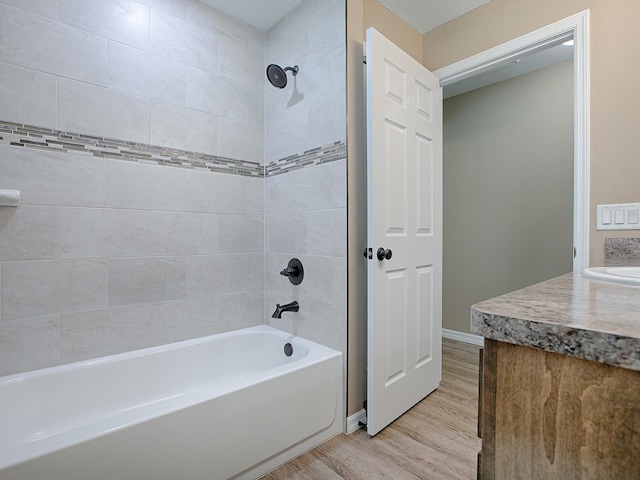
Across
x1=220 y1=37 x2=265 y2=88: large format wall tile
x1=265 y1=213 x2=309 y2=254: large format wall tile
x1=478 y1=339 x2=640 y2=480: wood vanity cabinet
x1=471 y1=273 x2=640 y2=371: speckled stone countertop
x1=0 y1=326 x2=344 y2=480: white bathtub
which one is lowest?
x1=0 y1=326 x2=344 y2=480: white bathtub

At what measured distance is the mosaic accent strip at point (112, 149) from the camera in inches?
61.2

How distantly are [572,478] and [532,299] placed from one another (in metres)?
0.30

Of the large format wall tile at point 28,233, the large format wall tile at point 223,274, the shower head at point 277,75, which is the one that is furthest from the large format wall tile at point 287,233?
the large format wall tile at point 28,233

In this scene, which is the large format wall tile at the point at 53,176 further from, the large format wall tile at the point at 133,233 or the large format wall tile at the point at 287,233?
the large format wall tile at the point at 287,233

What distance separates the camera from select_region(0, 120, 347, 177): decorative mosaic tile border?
1.57m

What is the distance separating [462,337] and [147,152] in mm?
3104

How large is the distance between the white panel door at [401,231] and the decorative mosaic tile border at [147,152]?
0.30 meters

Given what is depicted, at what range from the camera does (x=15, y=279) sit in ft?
5.09

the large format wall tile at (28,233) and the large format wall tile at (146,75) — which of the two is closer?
the large format wall tile at (28,233)

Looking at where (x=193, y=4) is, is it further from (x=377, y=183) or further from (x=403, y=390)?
(x=403, y=390)

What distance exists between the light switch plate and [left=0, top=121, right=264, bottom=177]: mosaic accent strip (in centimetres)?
203

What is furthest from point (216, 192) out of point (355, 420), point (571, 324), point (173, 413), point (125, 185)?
point (571, 324)

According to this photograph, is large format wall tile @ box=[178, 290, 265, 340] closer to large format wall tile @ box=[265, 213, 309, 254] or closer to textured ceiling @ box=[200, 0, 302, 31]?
large format wall tile @ box=[265, 213, 309, 254]

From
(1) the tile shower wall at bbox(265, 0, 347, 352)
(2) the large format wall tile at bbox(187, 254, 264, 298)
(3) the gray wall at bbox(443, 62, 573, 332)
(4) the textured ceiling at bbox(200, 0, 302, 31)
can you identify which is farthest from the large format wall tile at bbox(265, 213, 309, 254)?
(3) the gray wall at bbox(443, 62, 573, 332)
